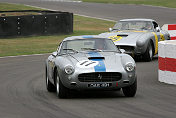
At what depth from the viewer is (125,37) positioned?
18844mm

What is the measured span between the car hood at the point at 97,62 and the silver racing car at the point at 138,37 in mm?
6762

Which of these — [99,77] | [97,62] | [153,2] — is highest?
[97,62]

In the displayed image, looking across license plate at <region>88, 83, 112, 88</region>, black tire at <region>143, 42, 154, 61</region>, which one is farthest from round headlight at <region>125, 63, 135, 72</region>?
black tire at <region>143, 42, 154, 61</region>

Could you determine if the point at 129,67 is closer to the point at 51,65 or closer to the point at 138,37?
the point at 51,65

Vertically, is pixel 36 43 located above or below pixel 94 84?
below

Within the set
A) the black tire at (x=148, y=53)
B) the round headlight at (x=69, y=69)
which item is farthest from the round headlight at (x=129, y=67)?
the black tire at (x=148, y=53)

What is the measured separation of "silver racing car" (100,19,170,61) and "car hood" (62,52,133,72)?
266 inches

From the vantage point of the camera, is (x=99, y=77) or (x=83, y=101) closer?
(x=83, y=101)

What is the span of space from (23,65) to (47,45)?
26.7ft

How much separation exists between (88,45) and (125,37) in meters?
6.43

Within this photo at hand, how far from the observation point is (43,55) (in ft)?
72.1

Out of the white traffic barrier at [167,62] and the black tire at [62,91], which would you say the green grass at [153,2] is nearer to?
the white traffic barrier at [167,62]

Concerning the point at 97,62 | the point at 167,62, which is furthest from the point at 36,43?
the point at 97,62

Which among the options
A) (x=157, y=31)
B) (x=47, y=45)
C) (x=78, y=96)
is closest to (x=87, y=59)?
(x=78, y=96)
